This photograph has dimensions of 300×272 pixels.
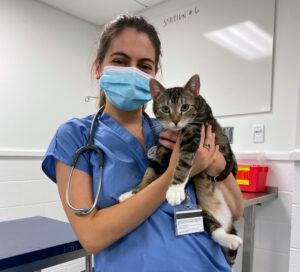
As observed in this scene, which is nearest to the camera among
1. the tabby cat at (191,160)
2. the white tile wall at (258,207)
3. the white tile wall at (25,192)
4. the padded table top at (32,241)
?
the tabby cat at (191,160)

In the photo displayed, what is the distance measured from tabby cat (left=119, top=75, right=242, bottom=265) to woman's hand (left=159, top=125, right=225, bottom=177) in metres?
0.02

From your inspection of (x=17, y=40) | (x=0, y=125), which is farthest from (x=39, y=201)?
(x=17, y=40)

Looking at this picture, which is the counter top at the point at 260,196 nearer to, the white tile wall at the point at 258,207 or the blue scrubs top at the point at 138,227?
the white tile wall at the point at 258,207

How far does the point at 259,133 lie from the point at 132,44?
4.14 feet

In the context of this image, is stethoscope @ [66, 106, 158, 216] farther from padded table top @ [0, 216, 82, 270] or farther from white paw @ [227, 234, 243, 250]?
padded table top @ [0, 216, 82, 270]

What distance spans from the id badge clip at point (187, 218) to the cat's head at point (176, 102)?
0.26 metres

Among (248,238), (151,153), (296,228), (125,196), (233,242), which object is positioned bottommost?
(248,238)

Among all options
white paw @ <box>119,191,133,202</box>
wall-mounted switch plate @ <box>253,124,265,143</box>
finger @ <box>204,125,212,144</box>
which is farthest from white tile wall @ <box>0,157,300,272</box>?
white paw @ <box>119,191,133,202</box>

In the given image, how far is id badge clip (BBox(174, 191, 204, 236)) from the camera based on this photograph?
30.6 inches

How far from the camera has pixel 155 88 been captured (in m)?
A: 1.02

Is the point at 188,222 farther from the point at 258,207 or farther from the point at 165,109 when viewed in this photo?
the point at 258,207

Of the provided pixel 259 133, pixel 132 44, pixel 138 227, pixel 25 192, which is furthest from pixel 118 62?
pixel 25 192

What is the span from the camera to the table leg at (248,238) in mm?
1817

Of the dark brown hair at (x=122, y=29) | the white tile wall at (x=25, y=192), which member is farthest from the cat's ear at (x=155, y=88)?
the white tile wall at (x=25, y=192)
